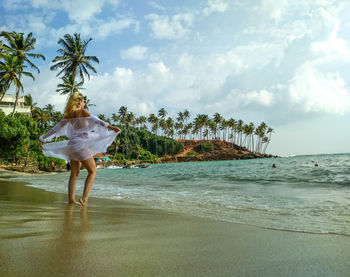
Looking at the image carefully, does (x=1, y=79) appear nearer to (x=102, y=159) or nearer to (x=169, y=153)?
(x=102, y=159)

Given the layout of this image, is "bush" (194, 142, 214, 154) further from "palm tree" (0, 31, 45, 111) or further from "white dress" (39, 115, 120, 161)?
"white dress" (39, 115, 120, 161)

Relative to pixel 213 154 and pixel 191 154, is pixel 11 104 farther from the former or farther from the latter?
pixel 213 154

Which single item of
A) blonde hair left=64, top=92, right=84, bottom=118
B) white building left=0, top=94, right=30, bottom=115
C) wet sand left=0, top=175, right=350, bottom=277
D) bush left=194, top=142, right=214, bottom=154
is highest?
white building left=0, top=94, right=30, bottom=115

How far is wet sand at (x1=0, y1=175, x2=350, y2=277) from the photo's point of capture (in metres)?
1.66

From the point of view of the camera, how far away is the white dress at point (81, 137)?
4.48 meters

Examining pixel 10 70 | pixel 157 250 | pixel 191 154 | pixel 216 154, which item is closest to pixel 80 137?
pixel 157 250

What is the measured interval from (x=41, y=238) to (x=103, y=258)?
758 millimetres

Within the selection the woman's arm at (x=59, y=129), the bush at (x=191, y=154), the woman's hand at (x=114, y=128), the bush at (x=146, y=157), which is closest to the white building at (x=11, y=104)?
the bush at (x=146, y=157)

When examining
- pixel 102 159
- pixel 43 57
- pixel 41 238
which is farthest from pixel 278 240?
pixel 102 159

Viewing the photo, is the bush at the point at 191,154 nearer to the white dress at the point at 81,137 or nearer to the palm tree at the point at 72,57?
the palm tree at the point at 72,57

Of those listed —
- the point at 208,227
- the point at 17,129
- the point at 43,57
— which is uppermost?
the point at 43,57

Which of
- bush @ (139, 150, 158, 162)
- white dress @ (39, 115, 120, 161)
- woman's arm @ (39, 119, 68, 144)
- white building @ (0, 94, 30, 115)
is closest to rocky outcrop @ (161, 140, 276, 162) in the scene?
bush @ (139, 150, 158, 162)

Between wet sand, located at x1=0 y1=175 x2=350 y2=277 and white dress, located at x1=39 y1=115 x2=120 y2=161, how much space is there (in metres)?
1.50

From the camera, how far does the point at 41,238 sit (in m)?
2.24
